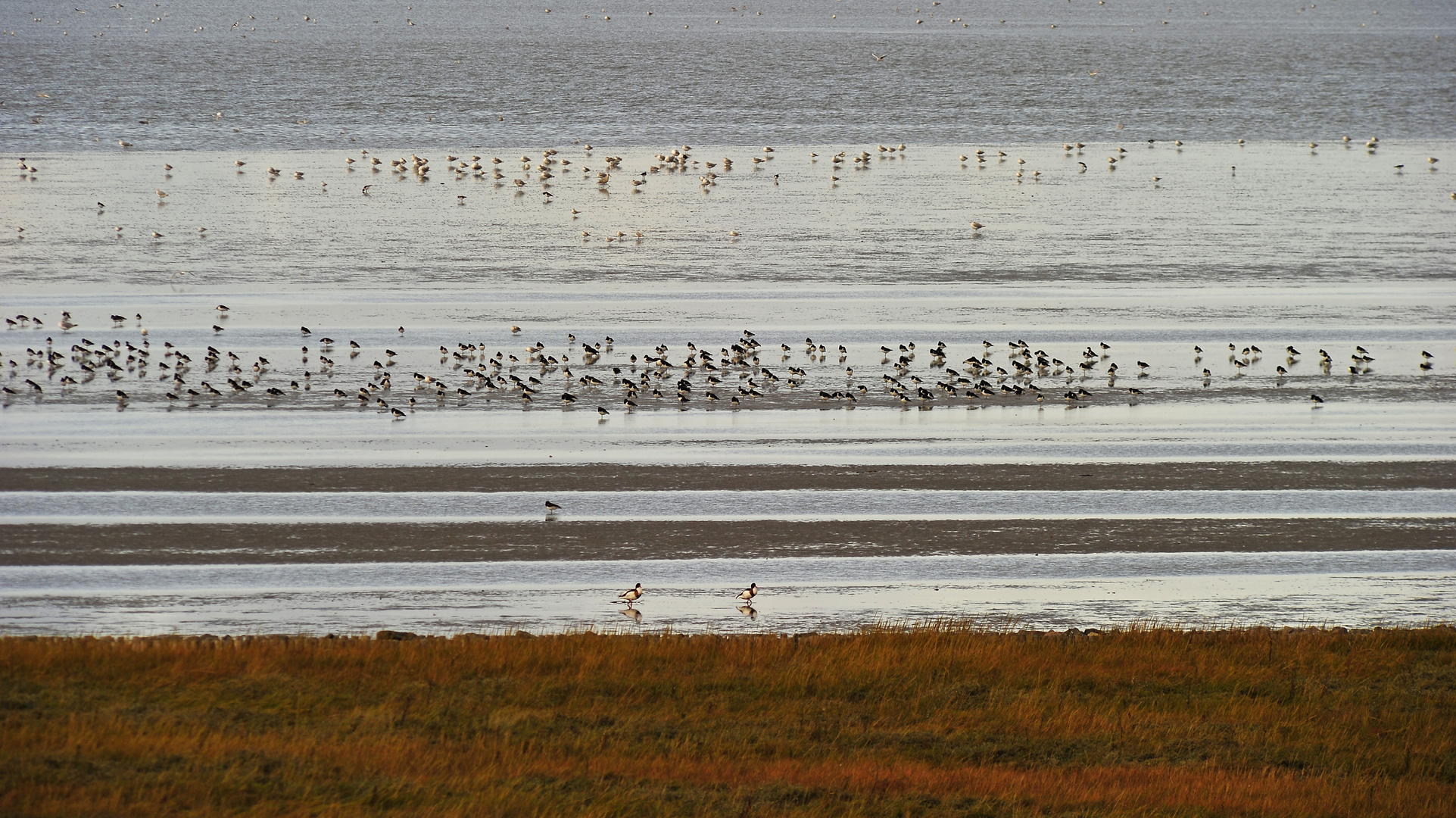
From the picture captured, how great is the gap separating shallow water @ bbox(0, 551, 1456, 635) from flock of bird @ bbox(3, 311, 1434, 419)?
720 cm

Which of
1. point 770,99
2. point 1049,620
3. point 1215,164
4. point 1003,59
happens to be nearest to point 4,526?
point 1049,620

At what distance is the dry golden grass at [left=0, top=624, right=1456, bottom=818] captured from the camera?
32.3 feet

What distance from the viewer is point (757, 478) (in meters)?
20.1

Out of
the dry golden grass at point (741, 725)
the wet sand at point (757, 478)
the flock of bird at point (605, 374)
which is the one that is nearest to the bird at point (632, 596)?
the dry golden grass at point (741, 725)

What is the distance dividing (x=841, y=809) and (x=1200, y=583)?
8117 mm

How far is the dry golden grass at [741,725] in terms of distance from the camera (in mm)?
9852

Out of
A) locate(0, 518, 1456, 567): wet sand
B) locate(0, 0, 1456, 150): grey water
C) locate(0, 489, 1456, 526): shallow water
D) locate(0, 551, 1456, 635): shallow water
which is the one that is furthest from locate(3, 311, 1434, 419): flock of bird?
locate(0, 0, 1456, 150): grey water

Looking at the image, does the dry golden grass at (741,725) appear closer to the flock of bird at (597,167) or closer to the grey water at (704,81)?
the flock of bird at (597,167)

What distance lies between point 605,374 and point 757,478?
19.6ft

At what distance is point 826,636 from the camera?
14.1 m

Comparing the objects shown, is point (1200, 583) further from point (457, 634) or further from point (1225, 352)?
point (1225, 352)

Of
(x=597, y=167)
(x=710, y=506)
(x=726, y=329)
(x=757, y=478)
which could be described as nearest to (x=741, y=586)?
(x=710, y=506)

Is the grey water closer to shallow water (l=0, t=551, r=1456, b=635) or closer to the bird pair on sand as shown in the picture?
shallow water (l=0, t=551, r=1456, b=635)

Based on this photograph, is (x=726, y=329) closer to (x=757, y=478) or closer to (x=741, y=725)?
(x=757, y=478)
